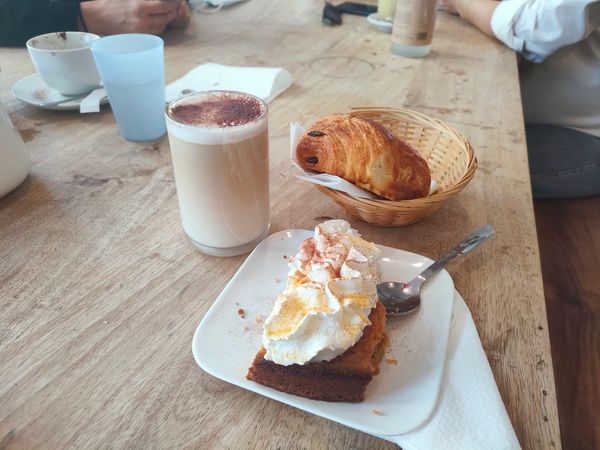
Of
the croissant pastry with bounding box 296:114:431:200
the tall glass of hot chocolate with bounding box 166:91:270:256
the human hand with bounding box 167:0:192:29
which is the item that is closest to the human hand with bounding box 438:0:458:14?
the human hand with bounding box 167:0:192:29

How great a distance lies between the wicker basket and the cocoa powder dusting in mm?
156

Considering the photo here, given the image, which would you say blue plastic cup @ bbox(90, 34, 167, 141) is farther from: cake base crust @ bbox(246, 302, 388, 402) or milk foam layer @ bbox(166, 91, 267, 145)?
cake base crust @ bbox(246, 302, 388, 402)

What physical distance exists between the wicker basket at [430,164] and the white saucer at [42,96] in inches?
23.2

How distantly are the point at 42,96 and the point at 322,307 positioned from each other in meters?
0.83

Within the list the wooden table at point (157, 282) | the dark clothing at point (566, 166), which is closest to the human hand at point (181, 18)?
the wooden table at point (157, 282)

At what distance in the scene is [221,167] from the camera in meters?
0.50

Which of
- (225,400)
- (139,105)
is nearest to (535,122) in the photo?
(139,105)

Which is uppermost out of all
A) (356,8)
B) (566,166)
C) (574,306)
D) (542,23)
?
(542,23)

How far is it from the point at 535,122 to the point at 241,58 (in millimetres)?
1006

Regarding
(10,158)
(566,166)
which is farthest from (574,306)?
(10,158)

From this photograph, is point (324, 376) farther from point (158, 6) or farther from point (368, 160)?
point (158, 6)

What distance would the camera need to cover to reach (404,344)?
443mm

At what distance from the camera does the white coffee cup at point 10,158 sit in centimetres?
61

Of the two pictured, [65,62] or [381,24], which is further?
[381,24]
